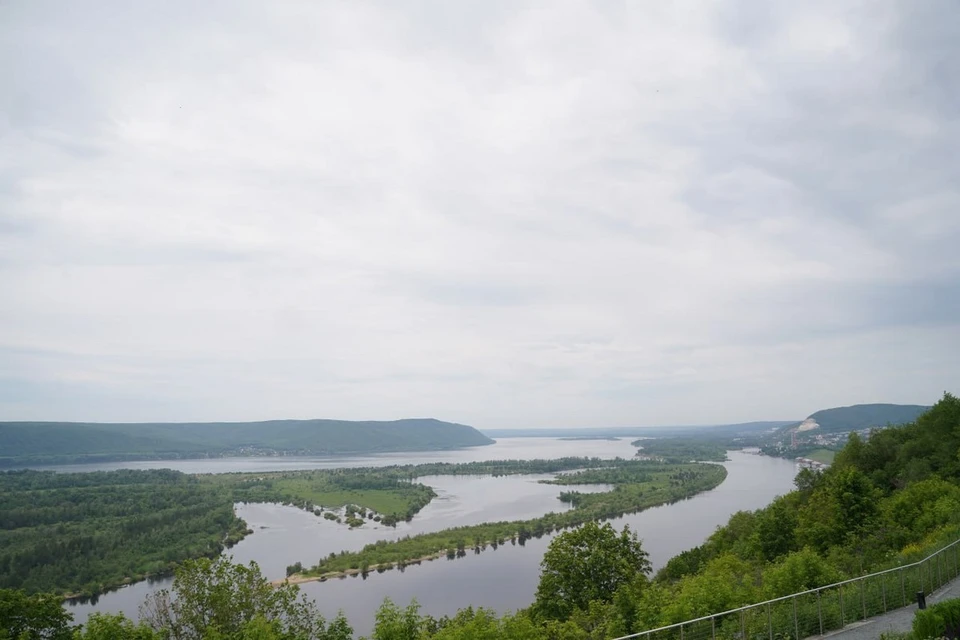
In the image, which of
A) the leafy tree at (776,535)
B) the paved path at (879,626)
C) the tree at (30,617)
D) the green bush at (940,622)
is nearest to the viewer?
the green bush at (940,622)

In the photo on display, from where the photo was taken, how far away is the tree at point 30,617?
2153 cm

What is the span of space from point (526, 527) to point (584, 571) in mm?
40590

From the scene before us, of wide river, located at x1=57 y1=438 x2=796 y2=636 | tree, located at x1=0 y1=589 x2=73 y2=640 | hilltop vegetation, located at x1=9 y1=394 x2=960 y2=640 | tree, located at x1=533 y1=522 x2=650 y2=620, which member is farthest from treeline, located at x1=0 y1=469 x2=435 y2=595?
hilltop vegetation, located at x1=9 y1=394 x2=960 y2=640

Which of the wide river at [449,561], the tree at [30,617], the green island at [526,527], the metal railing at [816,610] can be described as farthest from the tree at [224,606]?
the green island at [526,527]

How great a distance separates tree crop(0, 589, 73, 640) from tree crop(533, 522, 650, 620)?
19.8m

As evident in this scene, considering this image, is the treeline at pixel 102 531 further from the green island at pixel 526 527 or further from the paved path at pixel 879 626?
the paved path at pixel 879 626

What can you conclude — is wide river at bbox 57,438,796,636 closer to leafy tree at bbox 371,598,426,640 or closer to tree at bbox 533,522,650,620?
tree at bbox 533,522,650,620

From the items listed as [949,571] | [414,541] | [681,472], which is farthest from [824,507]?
[681,472]

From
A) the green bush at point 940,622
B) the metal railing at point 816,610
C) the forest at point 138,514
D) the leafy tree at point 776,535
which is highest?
the green bush at point 940,622

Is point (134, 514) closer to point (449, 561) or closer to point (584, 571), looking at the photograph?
point (449, 561)

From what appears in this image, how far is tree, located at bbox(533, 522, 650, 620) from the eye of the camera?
83.4 feet

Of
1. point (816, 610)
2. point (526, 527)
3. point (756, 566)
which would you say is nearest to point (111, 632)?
point (816, 610)

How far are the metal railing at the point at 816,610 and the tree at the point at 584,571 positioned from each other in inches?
479

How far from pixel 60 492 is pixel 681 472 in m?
118
